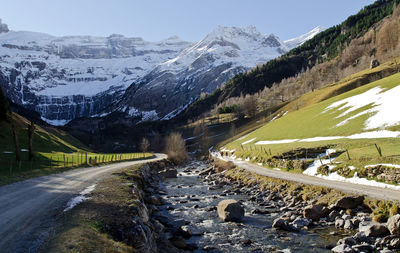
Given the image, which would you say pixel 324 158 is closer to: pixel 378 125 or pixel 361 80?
pixel 378 125

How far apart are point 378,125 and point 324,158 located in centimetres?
1514

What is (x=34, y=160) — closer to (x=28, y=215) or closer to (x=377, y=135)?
(x=28, y=215)

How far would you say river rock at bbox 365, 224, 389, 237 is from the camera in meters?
15.7

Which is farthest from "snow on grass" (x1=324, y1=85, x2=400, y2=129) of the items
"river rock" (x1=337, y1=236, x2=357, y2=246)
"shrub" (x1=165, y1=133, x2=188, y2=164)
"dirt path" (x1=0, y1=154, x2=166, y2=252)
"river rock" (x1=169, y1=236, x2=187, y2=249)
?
"shrub" (x1=165, y1=133, x2=188, y2=164)

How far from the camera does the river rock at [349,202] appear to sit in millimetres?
20391

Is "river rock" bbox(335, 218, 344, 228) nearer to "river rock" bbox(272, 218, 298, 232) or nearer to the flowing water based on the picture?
the flowing water

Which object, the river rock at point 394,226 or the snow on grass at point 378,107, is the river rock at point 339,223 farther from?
the snow on grass at point 378,107

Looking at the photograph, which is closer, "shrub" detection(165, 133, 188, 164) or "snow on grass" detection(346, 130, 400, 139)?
"snow on grass" detection(346, 130, 400, 139)

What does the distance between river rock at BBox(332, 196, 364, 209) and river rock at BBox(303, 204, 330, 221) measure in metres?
1.13

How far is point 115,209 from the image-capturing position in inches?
618

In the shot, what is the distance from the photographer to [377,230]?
51.6 feet

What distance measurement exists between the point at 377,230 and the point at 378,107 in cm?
4574

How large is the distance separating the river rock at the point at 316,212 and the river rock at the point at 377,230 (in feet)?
16.2

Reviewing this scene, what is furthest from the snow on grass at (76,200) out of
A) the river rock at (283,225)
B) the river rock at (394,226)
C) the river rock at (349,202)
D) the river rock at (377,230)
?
the river rock at (349,202)
